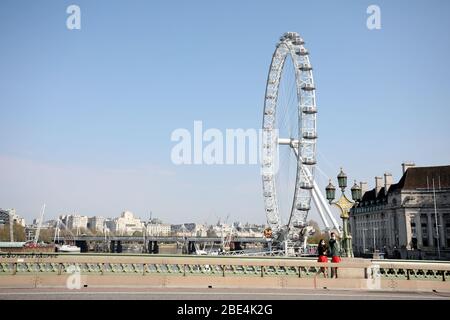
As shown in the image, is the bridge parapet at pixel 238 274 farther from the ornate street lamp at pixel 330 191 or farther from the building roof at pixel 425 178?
the building roof at pixel 425 178

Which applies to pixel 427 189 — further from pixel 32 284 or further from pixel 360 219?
pixel 32 284

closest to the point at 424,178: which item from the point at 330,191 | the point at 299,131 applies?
the point at 299,131

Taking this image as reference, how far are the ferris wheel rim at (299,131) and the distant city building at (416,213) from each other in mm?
41853

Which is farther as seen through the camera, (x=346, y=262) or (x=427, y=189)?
(x=427, y=189)

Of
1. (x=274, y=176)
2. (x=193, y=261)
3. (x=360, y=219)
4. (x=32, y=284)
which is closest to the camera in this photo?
(x=32, y=284)

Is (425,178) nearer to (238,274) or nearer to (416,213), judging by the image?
(416,213)

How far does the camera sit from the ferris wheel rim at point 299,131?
58.8m

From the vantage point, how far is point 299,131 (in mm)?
58625

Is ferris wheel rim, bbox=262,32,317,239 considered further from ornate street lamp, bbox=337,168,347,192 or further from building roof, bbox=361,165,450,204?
building roof, bbox=361,165,450,204

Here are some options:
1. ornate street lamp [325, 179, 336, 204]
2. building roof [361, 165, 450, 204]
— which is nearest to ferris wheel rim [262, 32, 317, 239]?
ornate street lamp [325, 179, 336, 204]

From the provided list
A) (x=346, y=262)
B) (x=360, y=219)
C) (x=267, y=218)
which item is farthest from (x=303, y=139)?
(x=360, y=219)

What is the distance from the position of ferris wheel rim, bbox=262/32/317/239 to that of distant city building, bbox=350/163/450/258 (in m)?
41.9

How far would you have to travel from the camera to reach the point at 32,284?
17.3 meters
